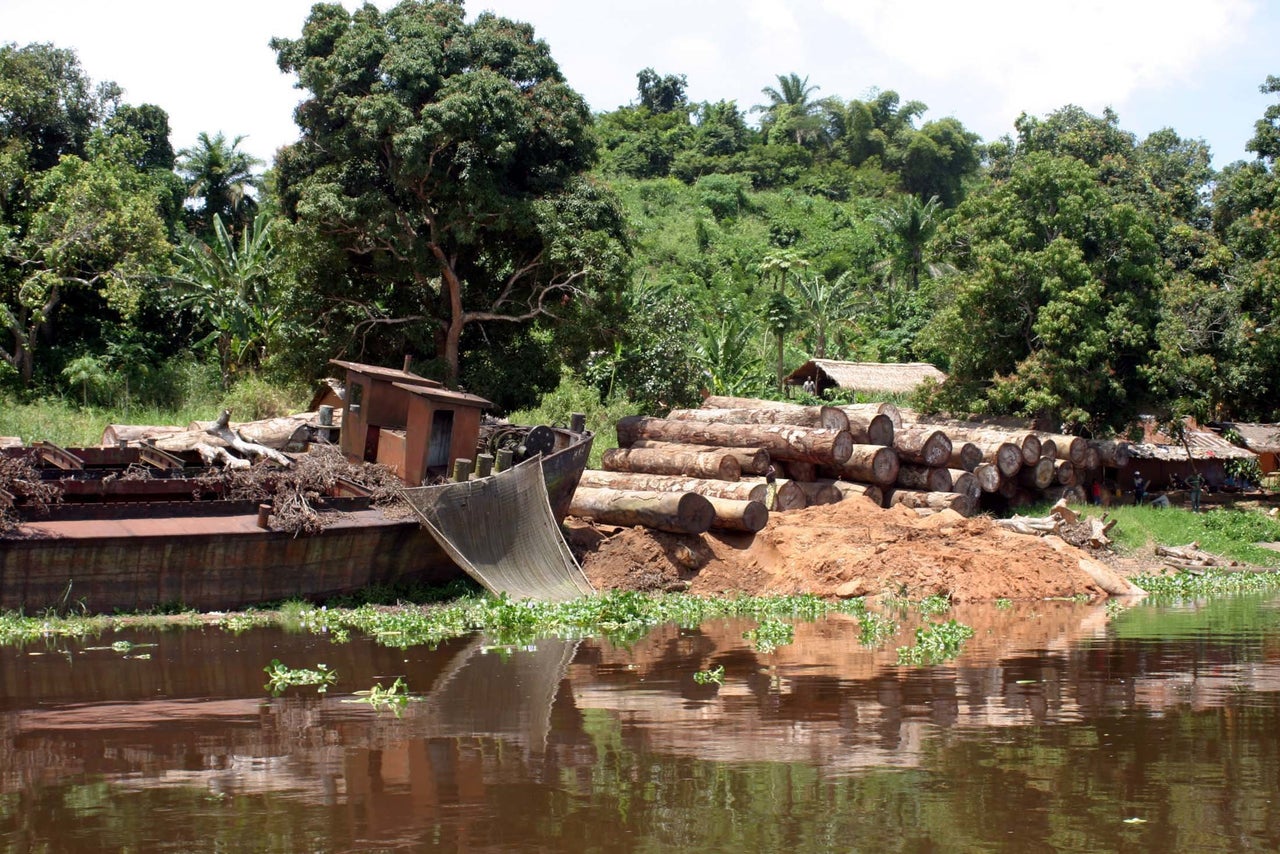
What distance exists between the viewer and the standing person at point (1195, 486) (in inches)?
1094

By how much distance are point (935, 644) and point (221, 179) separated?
109 ft

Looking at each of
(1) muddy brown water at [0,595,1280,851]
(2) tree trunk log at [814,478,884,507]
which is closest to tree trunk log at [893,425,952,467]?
(2) tree trunk log at [814,478,884,507]

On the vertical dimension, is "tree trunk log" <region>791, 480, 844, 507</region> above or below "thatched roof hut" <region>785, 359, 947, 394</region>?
below

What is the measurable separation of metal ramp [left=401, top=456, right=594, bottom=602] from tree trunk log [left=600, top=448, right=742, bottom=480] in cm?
423

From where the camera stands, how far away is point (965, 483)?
2291cm

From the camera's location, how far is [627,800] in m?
7.12

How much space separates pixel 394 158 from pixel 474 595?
1036cm

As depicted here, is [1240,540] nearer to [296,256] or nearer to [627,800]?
[296,256]

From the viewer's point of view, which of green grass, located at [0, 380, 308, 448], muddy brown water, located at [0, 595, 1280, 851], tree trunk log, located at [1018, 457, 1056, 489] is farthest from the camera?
green grass, located at [0, 380, 308, 448]

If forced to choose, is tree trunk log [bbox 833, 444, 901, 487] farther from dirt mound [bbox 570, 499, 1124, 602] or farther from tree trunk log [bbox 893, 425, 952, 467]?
dirt mound [bbox 570, 499, 1124, 602]

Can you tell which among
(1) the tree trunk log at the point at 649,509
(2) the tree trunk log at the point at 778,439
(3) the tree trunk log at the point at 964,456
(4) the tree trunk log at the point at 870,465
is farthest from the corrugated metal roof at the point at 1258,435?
(1) the tree trunk log at the point at 649,509

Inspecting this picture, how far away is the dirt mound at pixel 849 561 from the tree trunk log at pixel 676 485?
676mm

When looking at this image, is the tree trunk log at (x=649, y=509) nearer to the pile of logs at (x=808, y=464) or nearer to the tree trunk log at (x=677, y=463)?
the pile of logs at (x=808, y=464)

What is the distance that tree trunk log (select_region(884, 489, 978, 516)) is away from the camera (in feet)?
72.1
